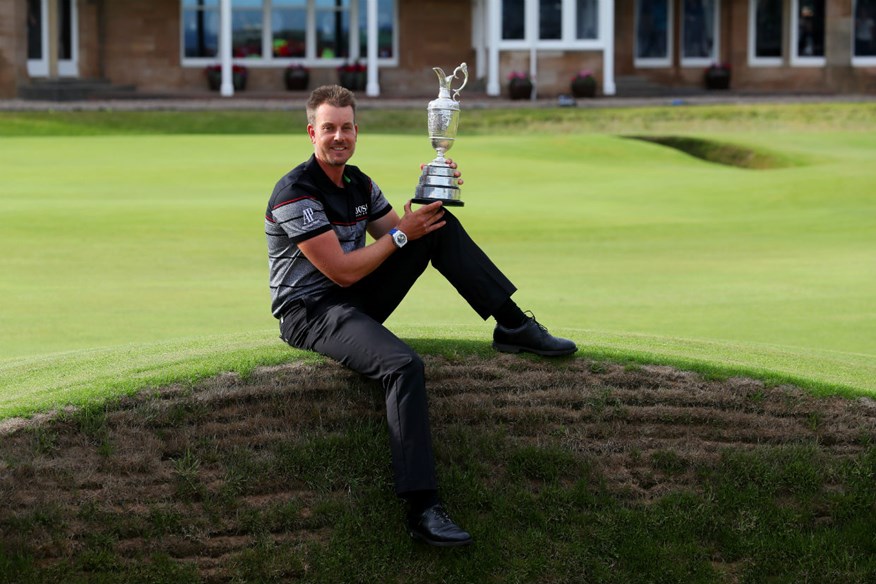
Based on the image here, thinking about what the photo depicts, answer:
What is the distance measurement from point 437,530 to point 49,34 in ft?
104

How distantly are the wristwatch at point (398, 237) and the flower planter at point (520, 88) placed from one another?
92.6 feet

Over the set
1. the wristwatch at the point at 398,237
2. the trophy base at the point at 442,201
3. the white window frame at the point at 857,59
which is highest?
the white window frame at the point at 857,59

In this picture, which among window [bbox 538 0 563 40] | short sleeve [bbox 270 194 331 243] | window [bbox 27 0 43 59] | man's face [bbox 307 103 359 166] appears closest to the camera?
short sleeve [bbox 270 194 331 243]

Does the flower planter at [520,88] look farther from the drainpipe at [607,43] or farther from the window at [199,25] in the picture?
the window at [199,25]

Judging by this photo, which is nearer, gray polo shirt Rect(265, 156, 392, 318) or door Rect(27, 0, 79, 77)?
gray polo shirt Rect(265, 156, 392, 318)

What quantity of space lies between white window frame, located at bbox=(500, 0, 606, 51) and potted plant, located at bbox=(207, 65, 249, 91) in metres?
6.93

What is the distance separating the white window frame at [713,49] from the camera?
127 ft

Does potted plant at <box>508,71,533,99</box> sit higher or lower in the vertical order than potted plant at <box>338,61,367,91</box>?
lower

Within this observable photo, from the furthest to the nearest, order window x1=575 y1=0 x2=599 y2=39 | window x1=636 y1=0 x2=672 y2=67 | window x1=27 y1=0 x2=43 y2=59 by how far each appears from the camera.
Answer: window x1=636 y1=0 x2=672 y2=67, window x1=575 y1=0 x2=599 y2=39, window x1=27 y1=0 x2=43 y2=59

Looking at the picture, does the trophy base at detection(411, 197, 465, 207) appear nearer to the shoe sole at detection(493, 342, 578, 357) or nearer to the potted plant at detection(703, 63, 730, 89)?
the shoe sole at detection(493, 342, 578, 357)

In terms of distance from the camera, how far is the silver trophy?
6.36 m

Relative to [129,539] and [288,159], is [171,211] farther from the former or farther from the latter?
[129,539]

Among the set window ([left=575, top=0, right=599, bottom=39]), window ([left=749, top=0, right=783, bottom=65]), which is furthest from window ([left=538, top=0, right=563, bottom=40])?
window ([left=749, top=0, right=783, bottom=65])

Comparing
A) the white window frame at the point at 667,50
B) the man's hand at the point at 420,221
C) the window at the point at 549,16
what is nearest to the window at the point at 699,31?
the white window frame at the point at 667,50
